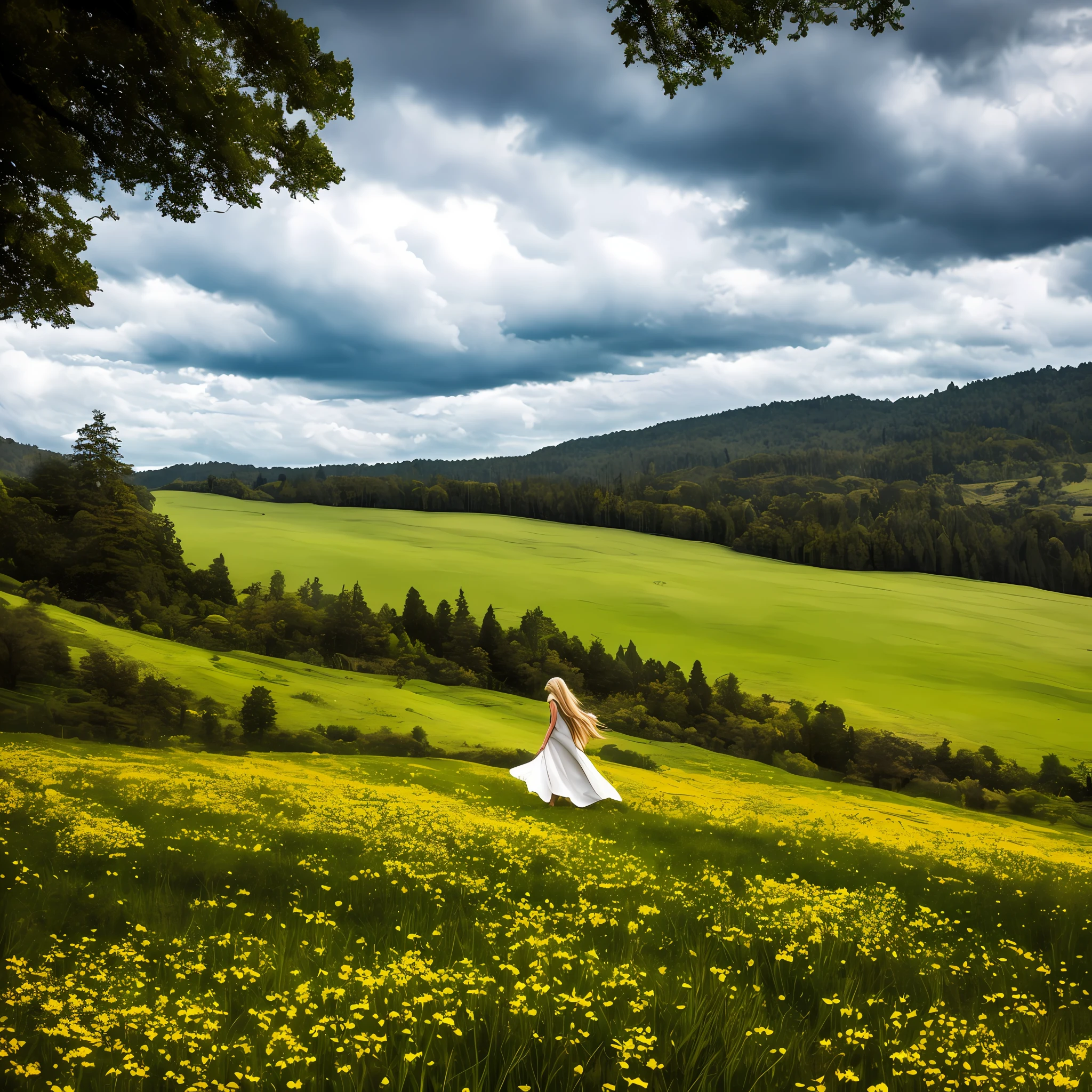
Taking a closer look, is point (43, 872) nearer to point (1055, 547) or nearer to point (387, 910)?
point (387, 910)

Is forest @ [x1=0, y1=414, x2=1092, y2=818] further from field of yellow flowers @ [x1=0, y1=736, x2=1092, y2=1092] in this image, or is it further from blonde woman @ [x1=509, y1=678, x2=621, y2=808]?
field of yellow flowers @ [x1=0, y1=736, x2=1092, y2=1092]

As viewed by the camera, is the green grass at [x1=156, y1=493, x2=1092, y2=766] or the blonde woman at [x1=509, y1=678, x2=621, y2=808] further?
the green grass at [x1=156, y1=493, x2=1092, y2=766]

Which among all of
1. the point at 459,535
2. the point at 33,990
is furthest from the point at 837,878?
the point at 459,535

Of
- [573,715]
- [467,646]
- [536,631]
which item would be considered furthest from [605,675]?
[573,715]


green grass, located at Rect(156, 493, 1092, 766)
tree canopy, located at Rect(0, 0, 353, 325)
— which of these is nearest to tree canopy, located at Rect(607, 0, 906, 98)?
tree canopy, located at Rect(0, 0, 353, 325)

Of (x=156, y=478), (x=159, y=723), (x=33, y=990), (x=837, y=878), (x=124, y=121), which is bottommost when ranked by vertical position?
(x=159, y=723)

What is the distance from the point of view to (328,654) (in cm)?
3388

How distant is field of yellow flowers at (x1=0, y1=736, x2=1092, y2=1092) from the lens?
4.87 m

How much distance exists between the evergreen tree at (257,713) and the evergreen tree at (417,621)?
10.7 metres

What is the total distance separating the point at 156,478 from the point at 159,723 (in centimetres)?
3051

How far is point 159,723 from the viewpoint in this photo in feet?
77.9

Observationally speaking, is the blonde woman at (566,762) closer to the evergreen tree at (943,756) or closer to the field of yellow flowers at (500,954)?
the field of yellow flowers at (500,954)

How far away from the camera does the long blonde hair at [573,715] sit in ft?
49.4

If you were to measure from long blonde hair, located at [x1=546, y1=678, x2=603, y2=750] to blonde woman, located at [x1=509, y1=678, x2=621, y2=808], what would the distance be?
0.01m
